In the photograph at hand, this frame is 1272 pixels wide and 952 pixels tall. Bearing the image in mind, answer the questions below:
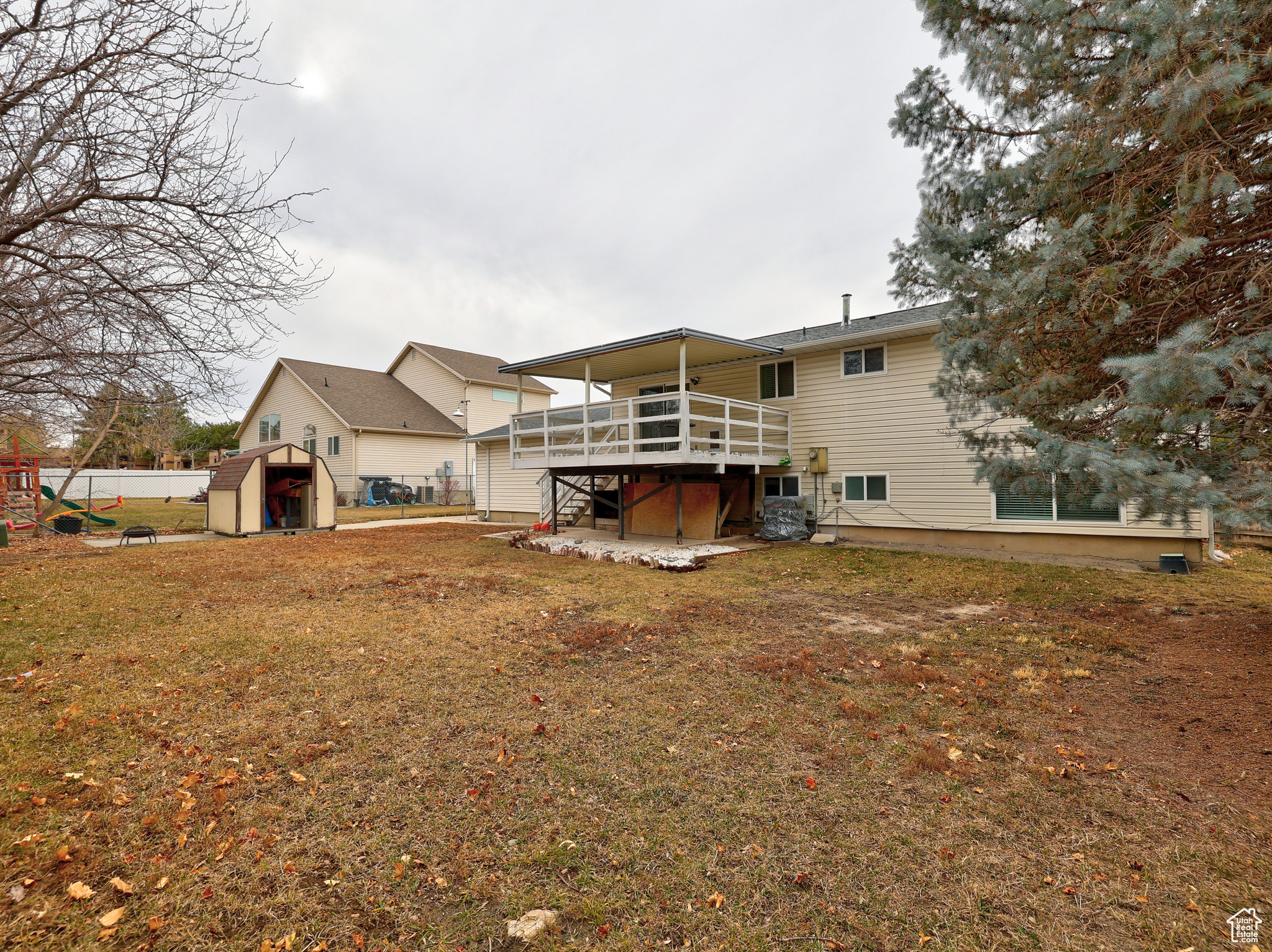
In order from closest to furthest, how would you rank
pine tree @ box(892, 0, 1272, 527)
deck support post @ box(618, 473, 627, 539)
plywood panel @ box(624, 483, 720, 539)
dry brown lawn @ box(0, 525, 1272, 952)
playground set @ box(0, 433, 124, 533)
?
1. dry brown lawn @ box(0, 525, 1272, 952)
2. pine tree @ box(892, 0, 1272, 527)
3. deck support post @ box(618, 473, 627, 539)
4. plywood panel @ box(624, 483, 720, 539)
5. playground set @ box(0, 433, 124, 533)

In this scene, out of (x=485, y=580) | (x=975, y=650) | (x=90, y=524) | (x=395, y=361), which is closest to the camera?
(x=975, y=650)

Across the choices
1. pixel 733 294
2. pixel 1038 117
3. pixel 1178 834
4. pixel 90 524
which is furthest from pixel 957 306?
pixel 90 524

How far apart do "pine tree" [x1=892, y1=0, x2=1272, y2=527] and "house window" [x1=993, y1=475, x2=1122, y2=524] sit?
5.74 m

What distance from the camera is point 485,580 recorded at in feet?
29.6

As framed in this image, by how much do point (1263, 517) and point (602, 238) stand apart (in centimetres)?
2069

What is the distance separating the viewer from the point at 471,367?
30578mm

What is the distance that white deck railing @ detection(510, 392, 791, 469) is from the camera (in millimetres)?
10727

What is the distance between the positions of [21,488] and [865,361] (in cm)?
2473

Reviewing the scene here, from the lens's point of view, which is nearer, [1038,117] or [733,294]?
[1038,117]

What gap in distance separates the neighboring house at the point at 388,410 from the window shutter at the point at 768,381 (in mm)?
16037

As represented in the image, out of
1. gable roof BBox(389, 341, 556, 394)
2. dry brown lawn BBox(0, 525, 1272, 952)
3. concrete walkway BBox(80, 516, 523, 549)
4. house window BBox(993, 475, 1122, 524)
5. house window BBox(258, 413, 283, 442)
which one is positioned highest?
gable roof BBox(389, 341, 556, 394)

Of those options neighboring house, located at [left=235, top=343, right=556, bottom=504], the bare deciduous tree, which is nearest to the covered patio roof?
the bare deciduous tree

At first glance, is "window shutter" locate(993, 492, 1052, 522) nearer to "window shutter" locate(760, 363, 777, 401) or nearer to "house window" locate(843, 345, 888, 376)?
"house window" locate(843, 345, 888, 376)

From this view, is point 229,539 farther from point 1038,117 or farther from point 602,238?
point 1038,117
